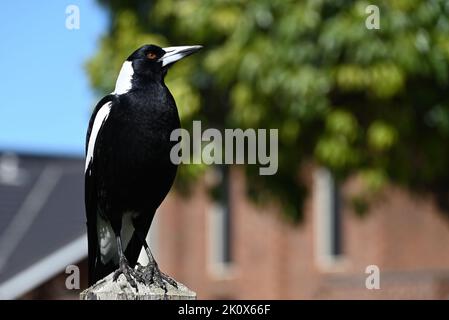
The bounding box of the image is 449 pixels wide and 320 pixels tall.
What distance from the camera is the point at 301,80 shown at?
1220 centimetres

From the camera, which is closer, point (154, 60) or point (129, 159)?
point (129, 159)

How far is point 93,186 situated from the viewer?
5.02 meters

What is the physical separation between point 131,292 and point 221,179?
11.1m

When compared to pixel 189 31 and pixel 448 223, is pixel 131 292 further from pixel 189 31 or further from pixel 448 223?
pixel 448 223

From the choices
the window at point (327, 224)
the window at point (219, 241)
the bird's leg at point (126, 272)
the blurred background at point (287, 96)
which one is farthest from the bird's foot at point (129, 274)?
the window at point (219, 241)

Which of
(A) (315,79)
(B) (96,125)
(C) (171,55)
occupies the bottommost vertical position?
(B) (96,125)

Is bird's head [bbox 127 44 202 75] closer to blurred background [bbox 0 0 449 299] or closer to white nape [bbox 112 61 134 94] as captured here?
white nape [bbox 112 61 134 94]

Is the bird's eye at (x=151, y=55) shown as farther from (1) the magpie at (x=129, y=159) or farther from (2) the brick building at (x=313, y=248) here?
(2) the brick building at (x=313, y=248)

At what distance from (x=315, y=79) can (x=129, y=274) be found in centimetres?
807

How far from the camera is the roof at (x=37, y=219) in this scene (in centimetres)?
1465

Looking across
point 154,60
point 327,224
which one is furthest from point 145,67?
point 327,224

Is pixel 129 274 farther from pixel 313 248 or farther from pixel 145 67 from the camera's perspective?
pixel 313 248

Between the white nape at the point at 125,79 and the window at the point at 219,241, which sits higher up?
the window at the point at 219,241
